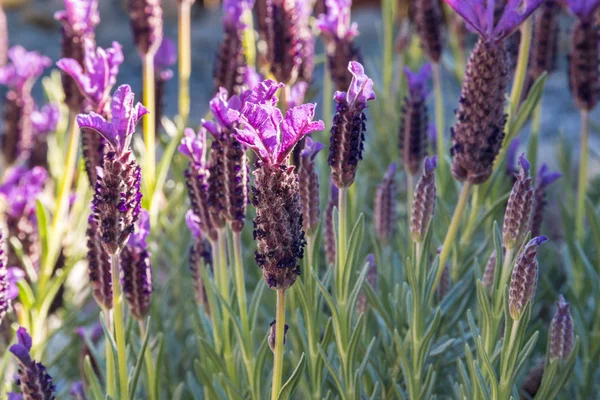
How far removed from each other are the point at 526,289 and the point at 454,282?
20.1 inches

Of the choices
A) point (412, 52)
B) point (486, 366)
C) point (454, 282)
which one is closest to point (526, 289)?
point (486, 366)

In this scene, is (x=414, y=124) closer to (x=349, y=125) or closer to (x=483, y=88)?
(x=483, y=88)

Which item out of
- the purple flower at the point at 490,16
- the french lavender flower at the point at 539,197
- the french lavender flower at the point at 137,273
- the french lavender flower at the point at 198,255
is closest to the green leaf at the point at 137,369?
the french lavender flower at the point at 137,273

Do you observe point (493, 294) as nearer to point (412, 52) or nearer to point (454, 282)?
point (454, 282)

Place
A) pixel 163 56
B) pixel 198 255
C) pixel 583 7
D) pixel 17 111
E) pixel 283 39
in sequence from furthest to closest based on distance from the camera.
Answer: pixel 163 56, pixel 17 111, pixel 283 39, pixel 583 7, pixel 198 255

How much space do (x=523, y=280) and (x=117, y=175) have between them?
1.87 ft

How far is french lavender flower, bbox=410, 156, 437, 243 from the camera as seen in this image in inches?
48.4

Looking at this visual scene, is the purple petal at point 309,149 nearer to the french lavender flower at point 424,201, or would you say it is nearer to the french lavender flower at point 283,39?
the french lavender flower at point 424,201

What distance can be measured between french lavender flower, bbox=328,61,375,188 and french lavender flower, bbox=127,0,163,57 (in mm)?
853

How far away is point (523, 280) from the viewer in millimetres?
1051

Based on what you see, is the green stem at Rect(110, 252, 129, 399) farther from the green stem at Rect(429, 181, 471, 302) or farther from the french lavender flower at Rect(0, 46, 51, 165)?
the french lavender flower at Rect(0, 46, 51, 165)

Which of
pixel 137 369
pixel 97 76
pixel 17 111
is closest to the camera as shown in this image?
pixel 137 369

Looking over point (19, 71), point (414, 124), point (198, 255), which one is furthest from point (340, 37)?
point (19, 71)

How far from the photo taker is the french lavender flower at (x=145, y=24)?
1.78 meters
